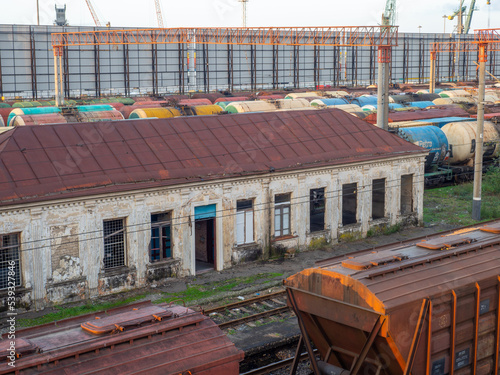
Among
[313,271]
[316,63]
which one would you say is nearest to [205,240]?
[313,271]

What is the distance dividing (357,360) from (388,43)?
22.6 m

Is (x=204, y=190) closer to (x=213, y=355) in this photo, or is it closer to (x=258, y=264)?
(x=258, y=264)

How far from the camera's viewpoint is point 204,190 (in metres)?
19.8

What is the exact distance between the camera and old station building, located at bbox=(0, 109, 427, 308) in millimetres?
17172

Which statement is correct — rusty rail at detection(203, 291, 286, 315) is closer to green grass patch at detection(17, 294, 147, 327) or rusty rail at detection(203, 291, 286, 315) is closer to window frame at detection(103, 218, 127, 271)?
green grass patch at detection(17, 294, 147, 327)

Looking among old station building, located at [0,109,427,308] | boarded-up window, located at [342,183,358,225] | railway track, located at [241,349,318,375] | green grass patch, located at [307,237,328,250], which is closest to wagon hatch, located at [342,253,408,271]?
railway track, located at [241,349,318,375]

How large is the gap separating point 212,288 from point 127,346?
999 cm

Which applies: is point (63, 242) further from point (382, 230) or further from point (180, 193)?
point (382, 230)

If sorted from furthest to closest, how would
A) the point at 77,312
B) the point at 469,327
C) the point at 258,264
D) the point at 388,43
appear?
the point at 388,43 → the point at 258,264 → the point at 77,312 → the point at 469,327

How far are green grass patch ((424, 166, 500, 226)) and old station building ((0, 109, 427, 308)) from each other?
2.58 metres

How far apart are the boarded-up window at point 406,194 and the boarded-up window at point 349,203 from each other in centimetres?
257

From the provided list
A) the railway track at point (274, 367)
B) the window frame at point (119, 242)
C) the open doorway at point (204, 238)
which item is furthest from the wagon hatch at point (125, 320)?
the open doorway at point (204, 238)

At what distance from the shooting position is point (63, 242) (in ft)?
57.0

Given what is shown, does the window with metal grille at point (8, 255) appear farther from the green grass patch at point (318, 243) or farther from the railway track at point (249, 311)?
the green grass patch at point (318, 243)
